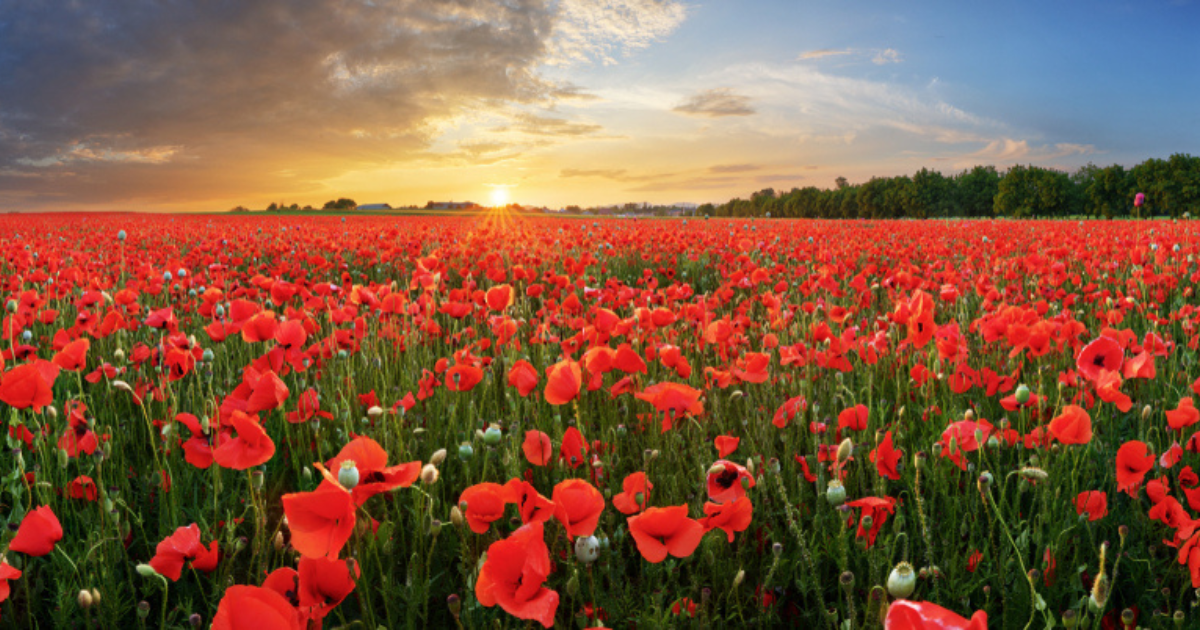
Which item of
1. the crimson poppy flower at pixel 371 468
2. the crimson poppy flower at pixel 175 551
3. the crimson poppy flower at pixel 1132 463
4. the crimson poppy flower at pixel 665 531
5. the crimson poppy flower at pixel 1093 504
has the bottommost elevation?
the crimson poppy flower at pixel 1093 504

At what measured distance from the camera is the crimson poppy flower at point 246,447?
62.6 inches

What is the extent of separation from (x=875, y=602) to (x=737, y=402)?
157 cm

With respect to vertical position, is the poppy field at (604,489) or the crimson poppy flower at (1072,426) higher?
the crimson poppy flower at (1072,426)

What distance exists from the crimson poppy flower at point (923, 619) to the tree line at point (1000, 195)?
58.2 metres

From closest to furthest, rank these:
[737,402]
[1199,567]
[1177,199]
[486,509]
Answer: [486,509]
[1199,567]
[737,402]
[1177,199]

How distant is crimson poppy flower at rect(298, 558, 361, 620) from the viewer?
128cm

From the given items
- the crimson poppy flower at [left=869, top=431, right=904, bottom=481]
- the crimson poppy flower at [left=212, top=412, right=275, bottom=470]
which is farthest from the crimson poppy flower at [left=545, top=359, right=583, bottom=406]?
the crimson poppy flower at [left=869, top=431, right=904, bottom=481]

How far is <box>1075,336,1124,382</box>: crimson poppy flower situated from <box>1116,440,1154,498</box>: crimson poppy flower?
0.34 meters

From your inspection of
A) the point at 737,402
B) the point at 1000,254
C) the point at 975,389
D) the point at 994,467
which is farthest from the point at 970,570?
the point at 1000,254

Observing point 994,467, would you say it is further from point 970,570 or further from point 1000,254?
point 1000,254

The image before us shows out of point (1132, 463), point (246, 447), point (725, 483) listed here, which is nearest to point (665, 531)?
point (725, 483)

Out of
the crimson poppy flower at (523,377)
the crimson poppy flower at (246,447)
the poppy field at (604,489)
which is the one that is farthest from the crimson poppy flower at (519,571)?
the crimson poppy flower at (523,377)

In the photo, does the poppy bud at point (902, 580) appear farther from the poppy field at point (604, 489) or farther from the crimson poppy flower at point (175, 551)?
the crimson poppy flower at point (175, 551)

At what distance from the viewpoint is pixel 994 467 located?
2.50 m
